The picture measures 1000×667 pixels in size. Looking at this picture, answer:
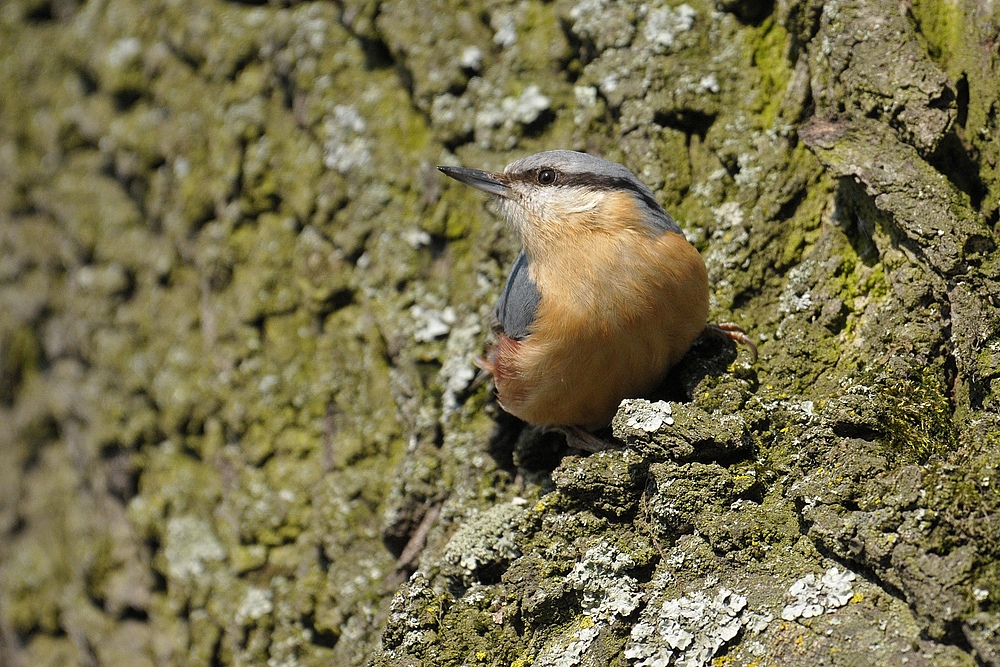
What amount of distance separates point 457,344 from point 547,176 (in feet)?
2.70

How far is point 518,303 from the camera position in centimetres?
335

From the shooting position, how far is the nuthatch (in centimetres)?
Result: 310

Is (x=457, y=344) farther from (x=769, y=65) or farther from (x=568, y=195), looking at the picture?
(x=769, y=65)

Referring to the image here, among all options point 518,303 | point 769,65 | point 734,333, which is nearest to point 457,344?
point 518,303

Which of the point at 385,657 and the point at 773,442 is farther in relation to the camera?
the point at 385,657

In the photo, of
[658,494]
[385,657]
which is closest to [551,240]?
[658,494]

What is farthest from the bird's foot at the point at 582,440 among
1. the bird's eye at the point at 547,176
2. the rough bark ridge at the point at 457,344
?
the bird's eye at the point at 547,176

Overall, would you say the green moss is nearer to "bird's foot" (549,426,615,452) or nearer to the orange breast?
the orange breast

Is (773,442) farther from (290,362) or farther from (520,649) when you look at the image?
(290,362)

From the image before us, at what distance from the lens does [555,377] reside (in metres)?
3.22

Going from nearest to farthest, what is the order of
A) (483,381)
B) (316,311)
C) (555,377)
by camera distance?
(555,377) → (483,381) → (316,311)

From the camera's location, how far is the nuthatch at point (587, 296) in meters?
3.10

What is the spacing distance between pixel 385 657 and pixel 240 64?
11.0ft

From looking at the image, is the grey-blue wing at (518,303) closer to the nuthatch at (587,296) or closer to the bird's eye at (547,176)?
the nuthatch at (587,296)
